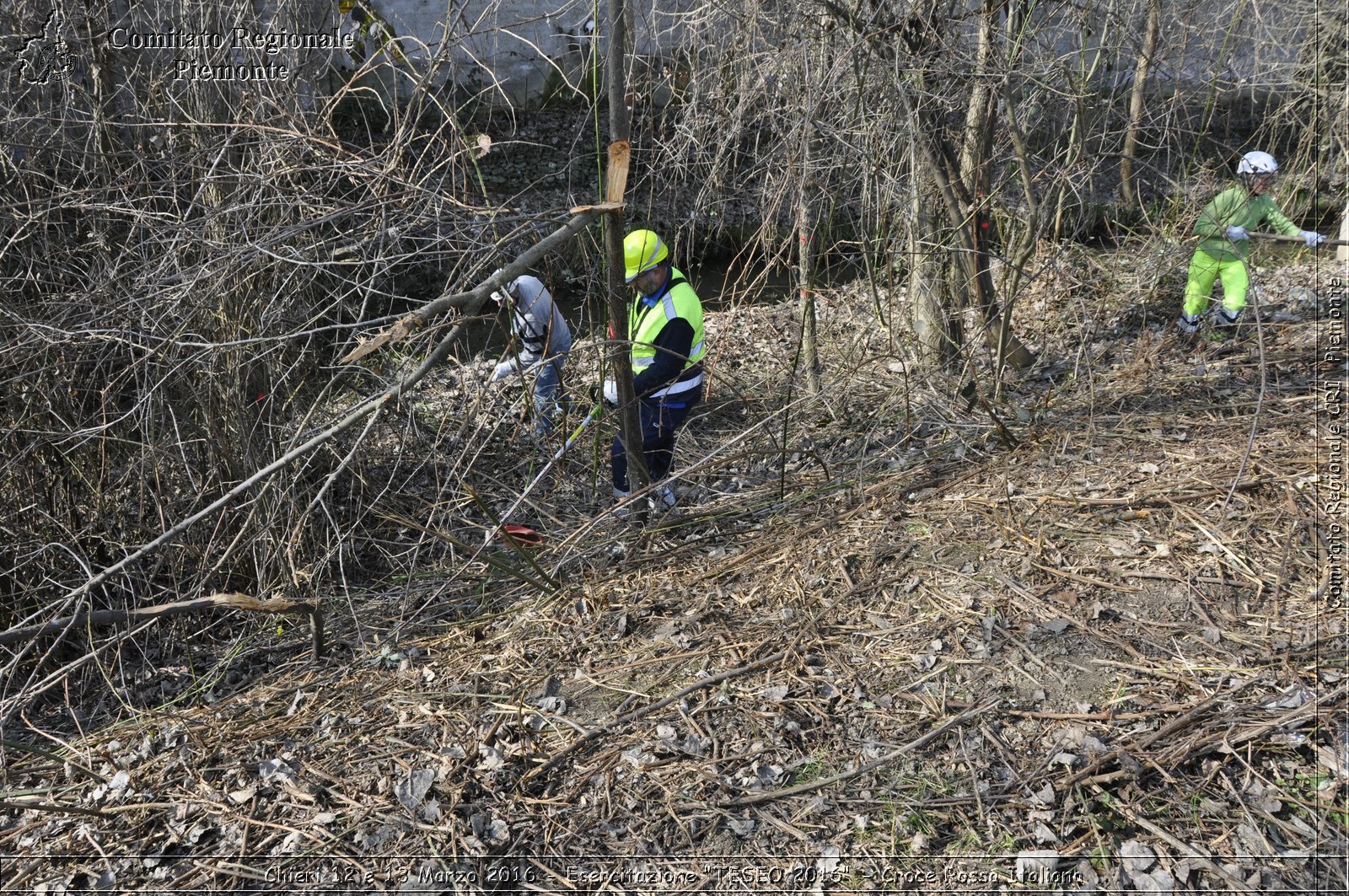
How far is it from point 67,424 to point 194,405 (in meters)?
0.51

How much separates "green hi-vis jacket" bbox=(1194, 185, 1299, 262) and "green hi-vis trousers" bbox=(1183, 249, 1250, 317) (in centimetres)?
7

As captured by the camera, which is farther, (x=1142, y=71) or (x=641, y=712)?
(x=1142, y=71)

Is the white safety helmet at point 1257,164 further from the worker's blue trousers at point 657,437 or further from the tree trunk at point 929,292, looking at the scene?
the worker's blue trousers at point 657,437

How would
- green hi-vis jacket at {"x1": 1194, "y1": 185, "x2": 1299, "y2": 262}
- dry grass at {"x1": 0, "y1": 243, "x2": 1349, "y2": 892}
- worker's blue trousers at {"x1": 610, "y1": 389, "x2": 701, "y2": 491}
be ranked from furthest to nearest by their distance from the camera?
1. green hi-vis jacket at {"x1": 1194, "y1": 185, "x2": 1299, "y2": 262}
2. worker's blue trousers at {"x1": 610, "y1": 389, "x2": 701, "y2": 491}
3. dry grass at {"x1": 0, "y1": 243, "x2": 1349, "y2": 892}

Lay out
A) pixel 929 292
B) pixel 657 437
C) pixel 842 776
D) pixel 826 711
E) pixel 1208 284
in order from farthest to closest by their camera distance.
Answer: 1. pixel 1208 284
2. pixel 929 292
3. pixel 657 437
4. pixel 826 711
5. pixel 842 776

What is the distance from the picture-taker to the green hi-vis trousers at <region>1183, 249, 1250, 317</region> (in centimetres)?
638

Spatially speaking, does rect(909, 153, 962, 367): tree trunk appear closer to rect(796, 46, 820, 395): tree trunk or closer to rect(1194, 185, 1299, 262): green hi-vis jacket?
rect(796, 46, 820, 395): tree trunk

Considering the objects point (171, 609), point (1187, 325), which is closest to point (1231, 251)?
point (1187, 325)

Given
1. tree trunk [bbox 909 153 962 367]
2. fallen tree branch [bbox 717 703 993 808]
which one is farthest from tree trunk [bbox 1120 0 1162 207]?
fallen tree branch [bbox 717 703 993 808]

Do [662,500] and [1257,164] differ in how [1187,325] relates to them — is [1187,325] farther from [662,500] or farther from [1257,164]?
[662,500]

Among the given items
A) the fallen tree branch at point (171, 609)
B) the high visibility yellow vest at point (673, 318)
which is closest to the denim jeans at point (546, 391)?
the high visibility yellow vest at point (673, 318)

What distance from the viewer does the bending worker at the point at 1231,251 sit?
6.12 m

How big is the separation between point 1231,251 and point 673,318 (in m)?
4.24

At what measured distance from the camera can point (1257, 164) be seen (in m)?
6.19
